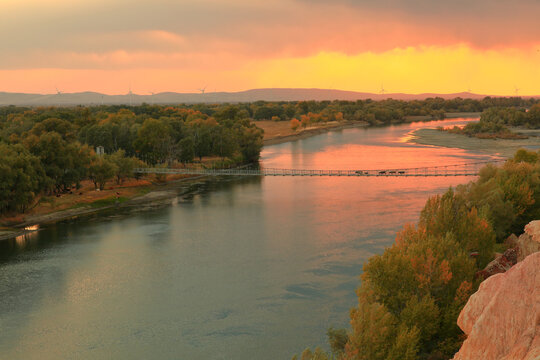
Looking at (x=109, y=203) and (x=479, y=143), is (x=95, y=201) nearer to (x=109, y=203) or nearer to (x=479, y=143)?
(x=109, y=203)

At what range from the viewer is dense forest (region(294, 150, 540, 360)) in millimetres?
16406

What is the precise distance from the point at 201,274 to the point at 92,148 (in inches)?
1402

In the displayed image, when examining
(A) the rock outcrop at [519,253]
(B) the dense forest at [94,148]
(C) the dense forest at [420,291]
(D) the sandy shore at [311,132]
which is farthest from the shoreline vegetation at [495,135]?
(A) the rock outcrop at [519,253]

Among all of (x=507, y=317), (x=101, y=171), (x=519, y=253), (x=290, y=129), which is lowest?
(x=519, y=253)

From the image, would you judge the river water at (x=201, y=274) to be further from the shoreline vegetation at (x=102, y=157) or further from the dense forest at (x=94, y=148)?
the dense forest at (x=94, y=148)

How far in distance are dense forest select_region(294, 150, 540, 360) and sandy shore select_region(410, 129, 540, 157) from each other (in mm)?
61070

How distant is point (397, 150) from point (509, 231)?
2284 inches

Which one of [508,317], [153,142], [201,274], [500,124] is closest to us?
[508,317]

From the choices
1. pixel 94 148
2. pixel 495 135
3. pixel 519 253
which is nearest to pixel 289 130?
pixel 495 135

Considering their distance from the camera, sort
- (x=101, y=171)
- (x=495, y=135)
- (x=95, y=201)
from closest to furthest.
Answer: (x=95, y=201), (x=101, y=171), (x=495, y=135)

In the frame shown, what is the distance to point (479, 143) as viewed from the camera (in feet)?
319

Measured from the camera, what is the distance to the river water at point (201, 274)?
75.3ft

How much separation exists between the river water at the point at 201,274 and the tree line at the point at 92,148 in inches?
207

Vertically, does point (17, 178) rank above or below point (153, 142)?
below
